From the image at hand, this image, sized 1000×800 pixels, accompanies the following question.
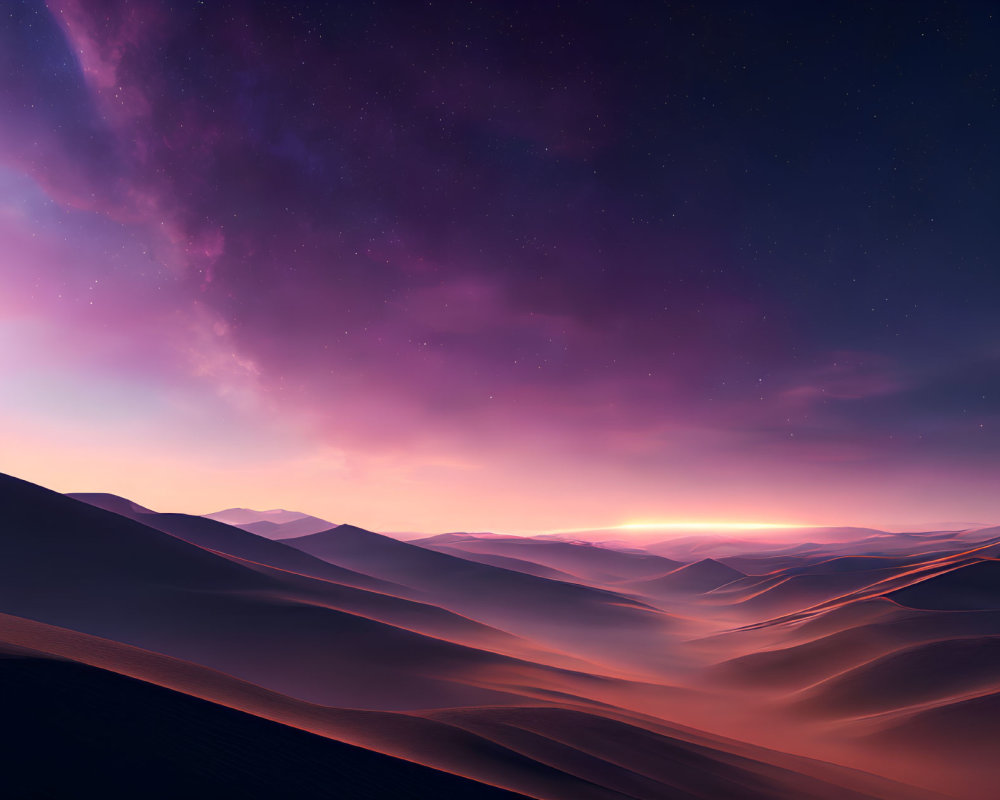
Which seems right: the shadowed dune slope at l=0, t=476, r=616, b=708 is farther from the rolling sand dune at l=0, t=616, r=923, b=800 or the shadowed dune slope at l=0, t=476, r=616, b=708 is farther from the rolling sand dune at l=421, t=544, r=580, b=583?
the rolling sand dune at l=421, t=544, r=580, b=583

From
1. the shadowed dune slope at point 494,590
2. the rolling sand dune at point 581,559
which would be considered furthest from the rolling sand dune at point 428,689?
the rolling sand dune at point 581,559

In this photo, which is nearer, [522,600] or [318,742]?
[318,742]

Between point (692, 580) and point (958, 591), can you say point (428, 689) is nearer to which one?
point (958, 591)

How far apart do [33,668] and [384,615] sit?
822 inches

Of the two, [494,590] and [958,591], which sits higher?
[958,591]

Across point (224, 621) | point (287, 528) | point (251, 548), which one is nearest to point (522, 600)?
point (251, 548)

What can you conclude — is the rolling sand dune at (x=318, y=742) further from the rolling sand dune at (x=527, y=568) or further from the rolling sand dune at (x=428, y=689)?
the rolling sand dune at (x=527, y=568)

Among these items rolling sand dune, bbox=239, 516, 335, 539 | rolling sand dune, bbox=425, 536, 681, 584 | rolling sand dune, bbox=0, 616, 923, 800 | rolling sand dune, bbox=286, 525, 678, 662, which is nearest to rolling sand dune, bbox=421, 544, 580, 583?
rolling sand dune, bbox=425, 536, 681, 584

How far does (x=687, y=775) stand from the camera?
890cm

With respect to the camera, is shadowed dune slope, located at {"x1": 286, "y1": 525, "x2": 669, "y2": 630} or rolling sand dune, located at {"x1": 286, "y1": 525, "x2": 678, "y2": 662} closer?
rolling sand dune, located at {"x1": 286, "y1": 525, "x2": 678, "y2": 662}

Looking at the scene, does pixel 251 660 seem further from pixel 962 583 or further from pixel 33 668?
pixel 962 583

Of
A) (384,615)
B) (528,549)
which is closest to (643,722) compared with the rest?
(384,615)

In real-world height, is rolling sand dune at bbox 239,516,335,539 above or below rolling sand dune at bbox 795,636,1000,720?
below

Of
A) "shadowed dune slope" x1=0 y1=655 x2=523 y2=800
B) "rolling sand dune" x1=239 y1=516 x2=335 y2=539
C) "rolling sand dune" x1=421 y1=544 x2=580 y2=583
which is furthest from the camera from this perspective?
"rolling sand dune" x1=239 y1=516 x2=335 y2=539
